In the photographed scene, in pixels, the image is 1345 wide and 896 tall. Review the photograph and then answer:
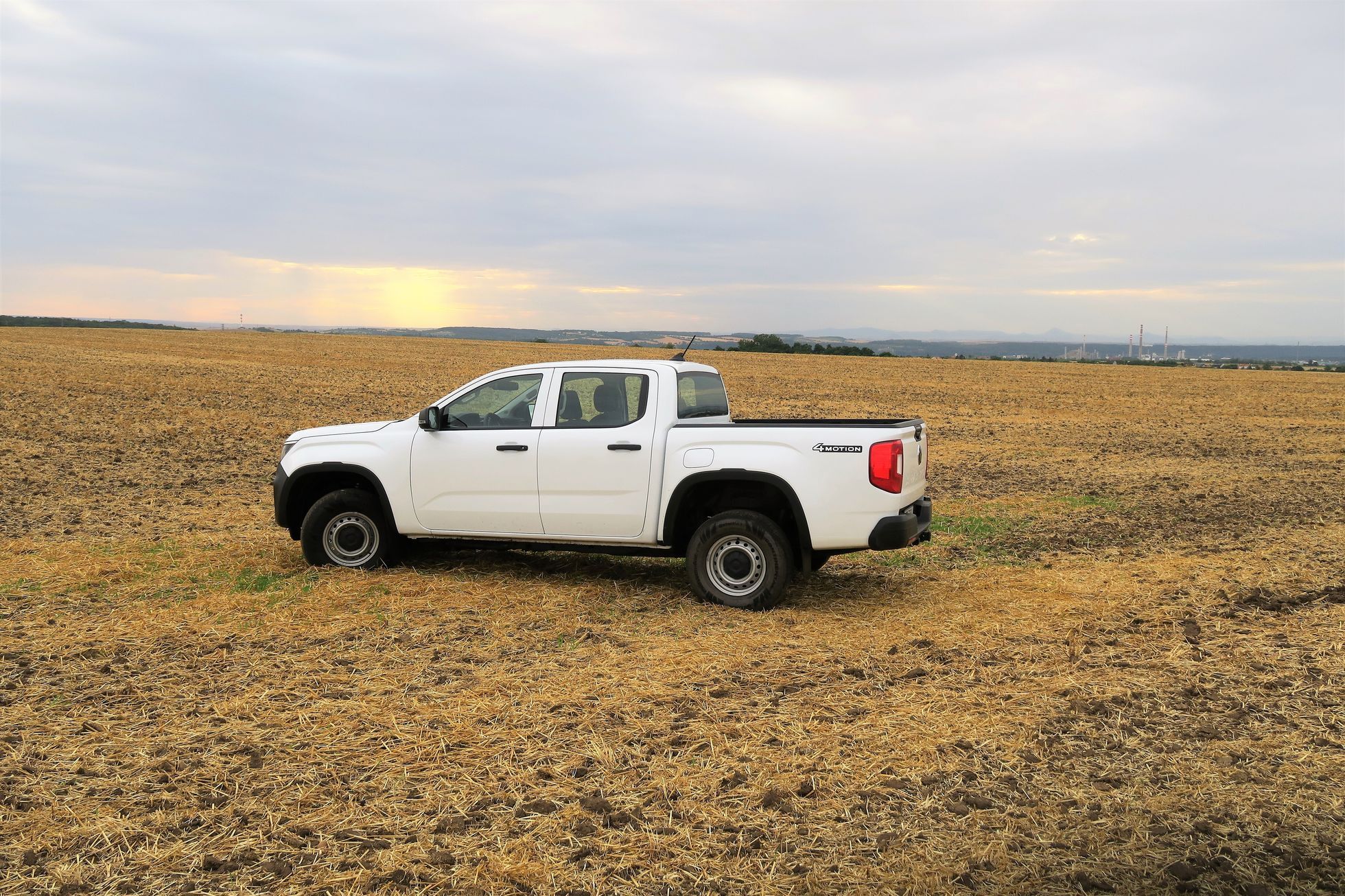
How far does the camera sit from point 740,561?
7.64m

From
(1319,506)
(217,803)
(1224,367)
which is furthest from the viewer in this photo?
(1224,367)

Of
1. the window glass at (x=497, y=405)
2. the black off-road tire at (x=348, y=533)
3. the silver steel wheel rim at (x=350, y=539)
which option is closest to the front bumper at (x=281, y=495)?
the black off-road tire at (x=348, y=533)

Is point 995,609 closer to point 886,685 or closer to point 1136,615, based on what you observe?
point 1136,615

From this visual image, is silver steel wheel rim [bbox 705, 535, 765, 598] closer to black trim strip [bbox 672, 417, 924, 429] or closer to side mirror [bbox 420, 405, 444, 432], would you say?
black trim strip [bbox 672, 417, 924, 429]

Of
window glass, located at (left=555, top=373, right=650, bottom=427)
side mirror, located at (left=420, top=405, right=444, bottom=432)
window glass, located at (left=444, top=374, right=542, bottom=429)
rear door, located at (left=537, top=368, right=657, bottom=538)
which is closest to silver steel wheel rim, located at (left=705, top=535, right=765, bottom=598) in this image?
rear door, located at (left=537, top=368, right=657, bottom=538)

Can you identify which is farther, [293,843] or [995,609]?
[995,609]

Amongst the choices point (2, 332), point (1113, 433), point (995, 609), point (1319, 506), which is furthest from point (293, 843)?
point (2, 332)

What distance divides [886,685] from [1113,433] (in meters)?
19.2

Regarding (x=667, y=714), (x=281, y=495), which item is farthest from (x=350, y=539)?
(x=667, y=714)

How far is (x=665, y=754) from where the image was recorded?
4.86m

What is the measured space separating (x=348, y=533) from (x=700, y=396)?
314cm

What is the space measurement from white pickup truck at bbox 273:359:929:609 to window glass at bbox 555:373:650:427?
0.01 meters

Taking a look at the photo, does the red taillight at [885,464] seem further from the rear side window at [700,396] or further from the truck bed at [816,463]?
the rear side window at [700,396]

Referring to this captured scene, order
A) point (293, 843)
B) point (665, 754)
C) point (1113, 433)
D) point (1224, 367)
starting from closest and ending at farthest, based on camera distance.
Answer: point (293, 843) → point (665, 754) → point (1113, 433) → point (1224, 367)
